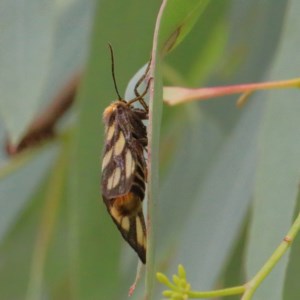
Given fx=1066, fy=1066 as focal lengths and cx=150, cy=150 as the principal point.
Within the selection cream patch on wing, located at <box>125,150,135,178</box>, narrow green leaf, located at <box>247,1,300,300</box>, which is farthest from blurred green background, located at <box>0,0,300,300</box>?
cream patch on wing, located at <box>125,150,135,178</box>

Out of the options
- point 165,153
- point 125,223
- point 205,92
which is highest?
point 205,92

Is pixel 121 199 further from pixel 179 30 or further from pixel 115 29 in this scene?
pixel 115 29

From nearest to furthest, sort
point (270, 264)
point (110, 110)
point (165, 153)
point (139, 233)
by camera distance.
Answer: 1. point (270, 264)
2. point (139, 233)
3. point (110, 110)
4. point (165, 153)

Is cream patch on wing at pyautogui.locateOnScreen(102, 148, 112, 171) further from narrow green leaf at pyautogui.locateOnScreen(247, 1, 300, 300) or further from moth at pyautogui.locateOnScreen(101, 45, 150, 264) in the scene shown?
narrow green leaf at pyautogui.locateOnScreen(247, 1, 300, 300)

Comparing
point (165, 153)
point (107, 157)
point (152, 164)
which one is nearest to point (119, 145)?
point (107, 157)

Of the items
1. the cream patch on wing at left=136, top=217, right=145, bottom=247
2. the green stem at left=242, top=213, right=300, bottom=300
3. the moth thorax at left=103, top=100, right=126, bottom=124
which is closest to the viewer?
the green stem at left=242, top=213, right=300, bottom=300

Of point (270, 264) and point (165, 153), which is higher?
point (270, 264)

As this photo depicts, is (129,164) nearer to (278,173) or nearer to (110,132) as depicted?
(110,132)

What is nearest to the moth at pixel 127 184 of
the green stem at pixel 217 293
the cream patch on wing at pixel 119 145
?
the cream patch on wing at pixel 119 145
